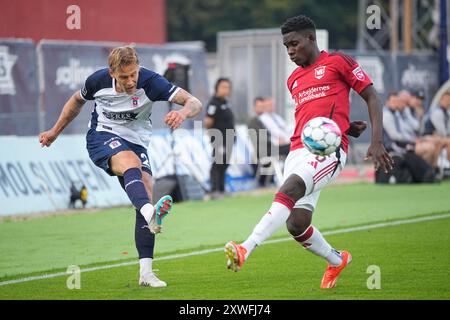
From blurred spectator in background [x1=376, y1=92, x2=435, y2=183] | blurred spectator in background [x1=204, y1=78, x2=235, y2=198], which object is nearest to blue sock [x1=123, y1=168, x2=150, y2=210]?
blurred spectator in background [x1=204, y1=78, x2=235, y2=198]

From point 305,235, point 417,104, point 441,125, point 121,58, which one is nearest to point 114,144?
point 121,58

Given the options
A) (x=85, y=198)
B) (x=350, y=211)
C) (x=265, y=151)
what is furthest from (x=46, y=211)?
(x=265, y=151)

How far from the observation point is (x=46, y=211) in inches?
656

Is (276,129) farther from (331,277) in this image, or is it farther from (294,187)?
(294,187)

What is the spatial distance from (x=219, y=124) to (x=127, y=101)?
10529 mm

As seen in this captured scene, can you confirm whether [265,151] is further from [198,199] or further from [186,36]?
[186,36]

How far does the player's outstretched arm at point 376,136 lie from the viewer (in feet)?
28.0

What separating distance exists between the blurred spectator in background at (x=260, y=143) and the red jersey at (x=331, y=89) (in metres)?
12.1

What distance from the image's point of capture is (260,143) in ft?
70.2

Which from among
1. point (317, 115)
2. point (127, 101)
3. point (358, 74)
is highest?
point (358, 74)

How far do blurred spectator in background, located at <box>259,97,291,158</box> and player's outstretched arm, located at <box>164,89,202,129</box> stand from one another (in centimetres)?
1182

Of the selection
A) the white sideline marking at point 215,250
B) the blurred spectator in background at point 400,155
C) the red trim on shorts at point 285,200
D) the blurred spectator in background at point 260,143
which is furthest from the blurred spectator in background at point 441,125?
the red trim on shorts at point 285,200

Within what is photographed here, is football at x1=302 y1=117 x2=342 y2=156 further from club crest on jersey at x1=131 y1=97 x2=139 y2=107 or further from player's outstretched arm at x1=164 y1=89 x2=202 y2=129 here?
club crest on jersey at x1=131 y1=97 x2=139 y2=107

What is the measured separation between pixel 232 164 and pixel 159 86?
1198cm
